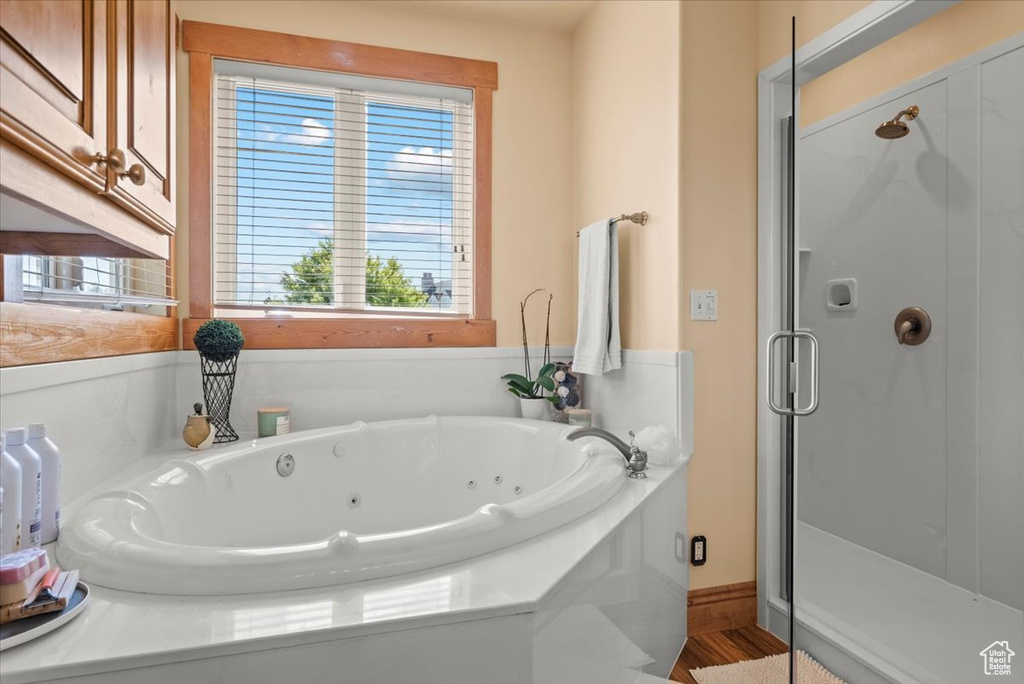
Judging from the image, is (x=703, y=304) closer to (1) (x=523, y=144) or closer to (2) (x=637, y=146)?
(2) (x=637, y=146)

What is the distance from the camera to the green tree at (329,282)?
8.31 feet

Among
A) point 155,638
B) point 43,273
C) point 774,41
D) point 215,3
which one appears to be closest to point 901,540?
point 774,41

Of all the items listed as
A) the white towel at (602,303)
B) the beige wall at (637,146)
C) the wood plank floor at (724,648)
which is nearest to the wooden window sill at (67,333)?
the white towel at (602,303)

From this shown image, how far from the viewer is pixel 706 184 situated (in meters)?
1.98

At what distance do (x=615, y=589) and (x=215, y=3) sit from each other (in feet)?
8.74

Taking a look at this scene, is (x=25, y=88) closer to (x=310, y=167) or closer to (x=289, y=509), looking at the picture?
(x=289, y=509)

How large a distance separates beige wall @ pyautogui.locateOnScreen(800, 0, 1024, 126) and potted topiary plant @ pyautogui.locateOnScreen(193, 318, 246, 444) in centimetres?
Answer: 235

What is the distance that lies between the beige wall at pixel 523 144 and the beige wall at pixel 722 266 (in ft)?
3.03

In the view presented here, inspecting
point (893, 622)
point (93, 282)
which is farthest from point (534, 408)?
point (93, 282)

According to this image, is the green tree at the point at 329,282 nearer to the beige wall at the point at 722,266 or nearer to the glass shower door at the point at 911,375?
the beige wall at the point at 722,266

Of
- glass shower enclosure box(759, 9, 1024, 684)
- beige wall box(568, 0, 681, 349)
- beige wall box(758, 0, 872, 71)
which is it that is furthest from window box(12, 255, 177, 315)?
beige wall box(758, 0, 872, 71)

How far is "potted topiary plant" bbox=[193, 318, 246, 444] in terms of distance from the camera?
2.13 metres

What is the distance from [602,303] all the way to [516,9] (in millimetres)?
1436

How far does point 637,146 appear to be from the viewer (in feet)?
7.30
